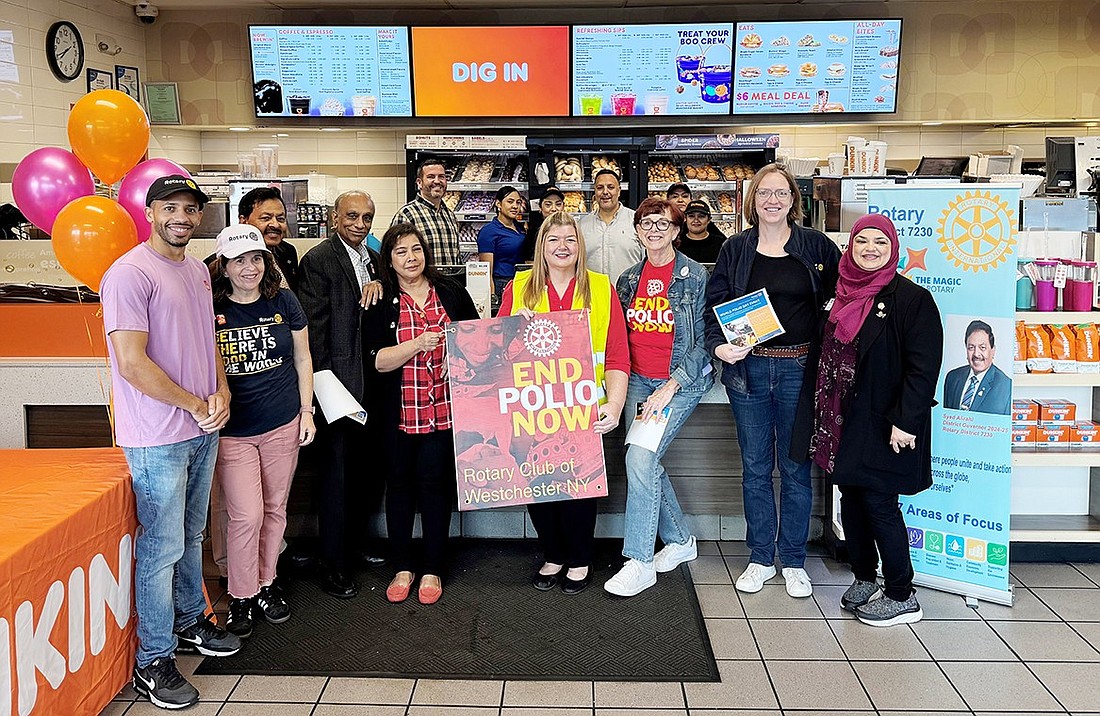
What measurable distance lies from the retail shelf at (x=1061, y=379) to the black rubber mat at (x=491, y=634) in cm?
166

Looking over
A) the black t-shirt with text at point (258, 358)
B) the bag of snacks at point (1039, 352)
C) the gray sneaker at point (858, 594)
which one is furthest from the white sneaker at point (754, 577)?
the black t-shirt with text at point (258, 358)

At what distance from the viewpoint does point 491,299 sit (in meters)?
4.62

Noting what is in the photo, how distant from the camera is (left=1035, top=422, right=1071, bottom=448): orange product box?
3916 millimetres

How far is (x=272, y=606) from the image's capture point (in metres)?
3.53

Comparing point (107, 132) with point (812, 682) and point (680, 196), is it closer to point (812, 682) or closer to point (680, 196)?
point (812, 682)

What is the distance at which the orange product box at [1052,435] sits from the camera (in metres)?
3.92

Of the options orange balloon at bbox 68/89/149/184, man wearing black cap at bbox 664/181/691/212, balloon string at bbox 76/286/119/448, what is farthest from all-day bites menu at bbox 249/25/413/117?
orange balloon at bbox 68/89/149/184

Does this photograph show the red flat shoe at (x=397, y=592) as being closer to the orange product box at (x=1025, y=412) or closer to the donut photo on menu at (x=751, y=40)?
the orange product box at (x=1025, y=412)

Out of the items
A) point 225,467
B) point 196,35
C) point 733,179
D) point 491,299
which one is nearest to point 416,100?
point 196,35

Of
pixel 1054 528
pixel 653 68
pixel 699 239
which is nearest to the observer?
pixel 1054 528

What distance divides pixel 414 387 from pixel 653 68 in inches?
182

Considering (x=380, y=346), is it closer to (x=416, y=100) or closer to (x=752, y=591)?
(x=752, y=591)

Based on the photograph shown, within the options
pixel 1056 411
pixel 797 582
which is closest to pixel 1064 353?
pixel 1056 411

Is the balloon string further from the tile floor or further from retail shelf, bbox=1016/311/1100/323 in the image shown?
retail shelf, bbox=1016/311/1100/323
